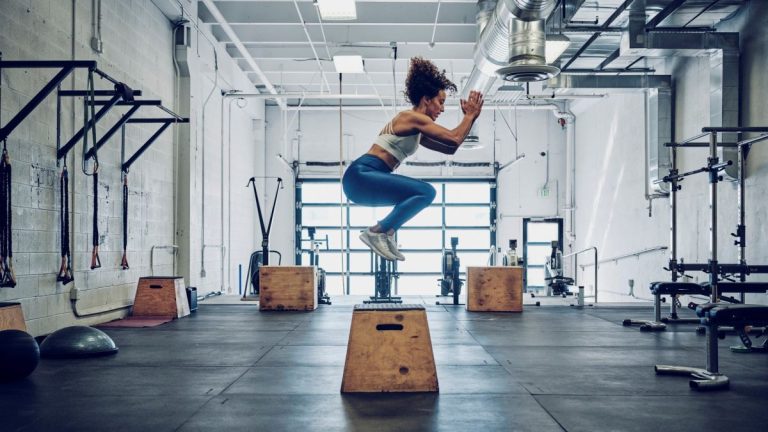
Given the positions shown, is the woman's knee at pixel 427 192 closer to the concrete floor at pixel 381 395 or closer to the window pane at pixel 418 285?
the concrete floor at pixel 381 395

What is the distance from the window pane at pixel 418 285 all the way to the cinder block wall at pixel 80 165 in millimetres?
7412

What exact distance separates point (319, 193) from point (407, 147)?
12286 mm

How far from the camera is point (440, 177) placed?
15570mm

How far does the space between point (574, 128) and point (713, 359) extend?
12.2 metres

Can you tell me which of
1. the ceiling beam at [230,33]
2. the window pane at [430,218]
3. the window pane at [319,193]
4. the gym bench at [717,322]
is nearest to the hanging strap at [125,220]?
the ceiling beam at [230,33]

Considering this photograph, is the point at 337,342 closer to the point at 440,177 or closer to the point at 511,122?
the point at 440,177

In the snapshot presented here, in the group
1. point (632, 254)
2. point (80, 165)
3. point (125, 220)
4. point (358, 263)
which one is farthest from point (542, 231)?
point (80, 165)

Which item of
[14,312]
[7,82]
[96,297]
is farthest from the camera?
[96,297]

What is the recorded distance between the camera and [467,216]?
15.6 meters

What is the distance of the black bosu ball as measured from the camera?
3.81 m

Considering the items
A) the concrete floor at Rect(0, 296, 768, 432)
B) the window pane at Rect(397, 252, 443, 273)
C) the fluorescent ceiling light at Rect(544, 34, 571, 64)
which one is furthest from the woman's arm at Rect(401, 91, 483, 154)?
the window pane at Rect(397, 252, 443, 273)

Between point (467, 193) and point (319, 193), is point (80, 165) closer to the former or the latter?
point (319, 193)

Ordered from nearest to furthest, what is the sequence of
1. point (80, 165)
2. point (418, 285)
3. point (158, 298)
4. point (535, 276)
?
point (80, 165) → point (158, 298) → point (535, 276) → point (418, 285)

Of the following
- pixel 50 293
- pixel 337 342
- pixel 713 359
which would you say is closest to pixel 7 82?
pixel 50 293
